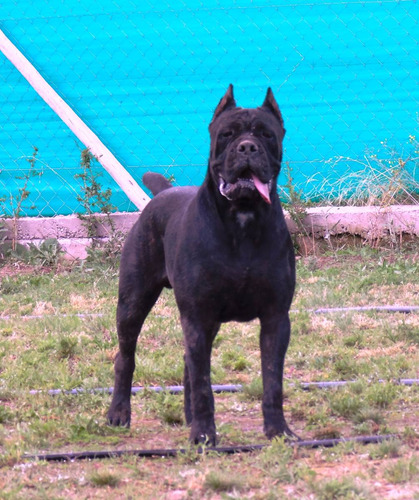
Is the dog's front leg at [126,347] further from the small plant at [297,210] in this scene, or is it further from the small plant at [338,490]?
the small plant at [297,210]

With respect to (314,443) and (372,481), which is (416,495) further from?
(314,443)

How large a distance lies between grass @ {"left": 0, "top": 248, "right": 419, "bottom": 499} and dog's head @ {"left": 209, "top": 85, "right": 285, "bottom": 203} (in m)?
1.11

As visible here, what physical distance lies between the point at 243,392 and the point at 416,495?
6.12ft

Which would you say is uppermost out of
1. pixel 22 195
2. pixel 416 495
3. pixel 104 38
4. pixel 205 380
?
pixel 104 38

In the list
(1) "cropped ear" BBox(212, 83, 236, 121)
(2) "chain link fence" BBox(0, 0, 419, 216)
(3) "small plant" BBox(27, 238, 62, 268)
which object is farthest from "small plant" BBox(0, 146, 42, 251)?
(1) "cropped ear" BBox(212, 83, 236, 121)

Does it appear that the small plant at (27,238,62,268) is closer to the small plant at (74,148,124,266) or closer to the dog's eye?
the small plant at (74,148,124,266)

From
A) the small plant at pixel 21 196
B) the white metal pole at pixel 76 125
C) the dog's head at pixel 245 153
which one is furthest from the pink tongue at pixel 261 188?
the small plant at pixel 21 196

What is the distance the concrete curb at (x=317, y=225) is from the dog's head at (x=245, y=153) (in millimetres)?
4725

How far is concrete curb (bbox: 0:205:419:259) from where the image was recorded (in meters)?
8.77

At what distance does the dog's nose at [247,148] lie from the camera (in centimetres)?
388

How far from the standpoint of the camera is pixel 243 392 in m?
5.17

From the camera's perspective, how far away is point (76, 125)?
8.87 meters

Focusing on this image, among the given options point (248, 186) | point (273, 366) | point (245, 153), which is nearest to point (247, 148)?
point (245, 153)

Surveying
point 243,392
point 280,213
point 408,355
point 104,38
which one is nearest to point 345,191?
point 104,38
